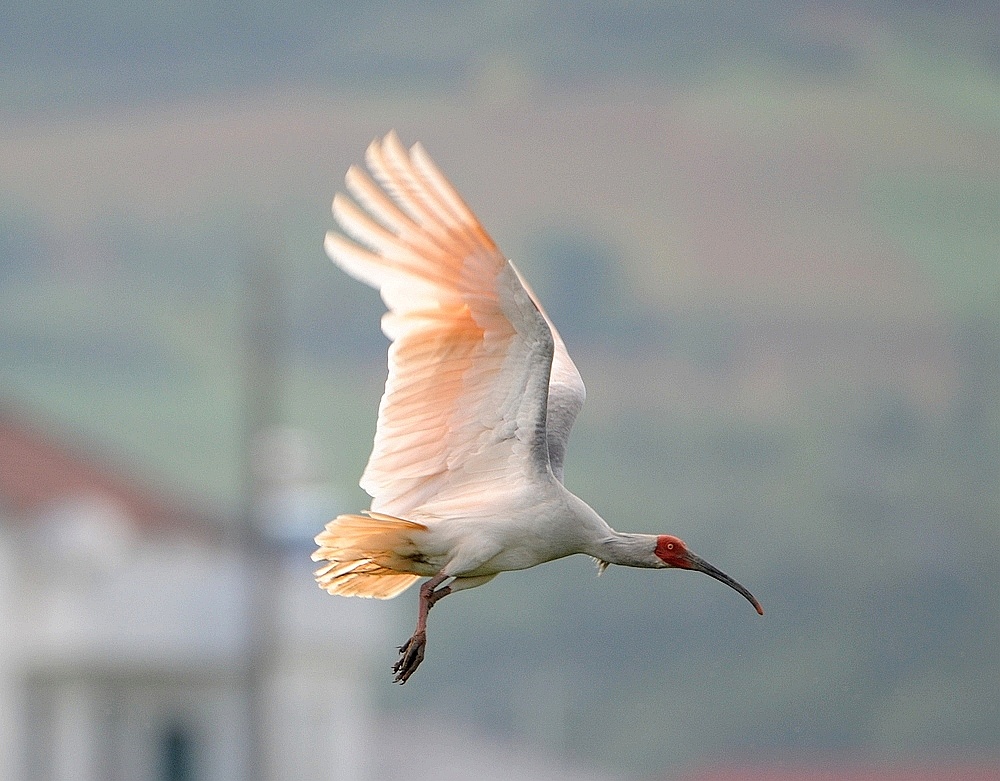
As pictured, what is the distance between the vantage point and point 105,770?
222ft

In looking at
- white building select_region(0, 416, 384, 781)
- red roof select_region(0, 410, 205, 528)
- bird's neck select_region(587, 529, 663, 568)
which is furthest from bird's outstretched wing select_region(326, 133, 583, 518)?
red roof select_region(0, 410, 205, 528)

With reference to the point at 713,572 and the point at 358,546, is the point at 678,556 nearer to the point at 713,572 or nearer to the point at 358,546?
the point at 713,572

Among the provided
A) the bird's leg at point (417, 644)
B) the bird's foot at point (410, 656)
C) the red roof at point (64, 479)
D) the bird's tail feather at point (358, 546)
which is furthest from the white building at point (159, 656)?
the bird's foot at point (410, 656)

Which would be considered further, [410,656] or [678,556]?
[678,556]

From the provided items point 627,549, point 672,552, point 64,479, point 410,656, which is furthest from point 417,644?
point 64,479

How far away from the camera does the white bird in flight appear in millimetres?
10859

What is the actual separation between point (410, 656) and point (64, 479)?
6761cm

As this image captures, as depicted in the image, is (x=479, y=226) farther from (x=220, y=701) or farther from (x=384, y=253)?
(x=220, y=701)

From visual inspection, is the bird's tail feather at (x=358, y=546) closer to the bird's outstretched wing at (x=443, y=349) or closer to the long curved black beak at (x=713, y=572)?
the bird's outstretched wing at (x=443, y=349)

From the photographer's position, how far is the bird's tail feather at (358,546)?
434 inches

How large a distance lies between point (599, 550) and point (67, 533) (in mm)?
49005

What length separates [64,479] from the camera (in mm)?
→ 76500

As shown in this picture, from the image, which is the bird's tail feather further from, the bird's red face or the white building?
the white building

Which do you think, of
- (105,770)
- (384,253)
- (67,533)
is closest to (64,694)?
(105,770)
